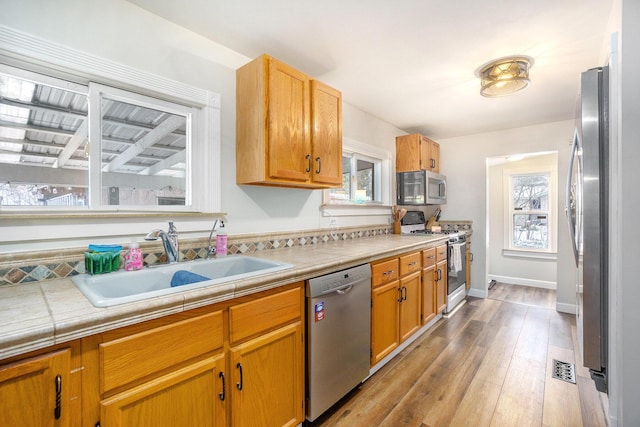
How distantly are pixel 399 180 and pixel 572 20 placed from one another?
87.5 inches

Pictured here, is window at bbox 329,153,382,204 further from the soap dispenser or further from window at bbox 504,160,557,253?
window at bbox 504,160,557,253

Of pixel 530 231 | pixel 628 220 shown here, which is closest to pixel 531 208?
pixel 530 231

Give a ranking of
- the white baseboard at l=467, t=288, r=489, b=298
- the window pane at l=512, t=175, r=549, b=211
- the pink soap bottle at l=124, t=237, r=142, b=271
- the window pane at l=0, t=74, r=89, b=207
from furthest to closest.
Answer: the window pane at l=512, t=175, r=549, b=211
the white baseboard at l=467, t=288, r=489, b=298
the pink soap bottle at l=124, t=237, r=142, b=271
the window pane at l=0, t=74, r=89, b=207

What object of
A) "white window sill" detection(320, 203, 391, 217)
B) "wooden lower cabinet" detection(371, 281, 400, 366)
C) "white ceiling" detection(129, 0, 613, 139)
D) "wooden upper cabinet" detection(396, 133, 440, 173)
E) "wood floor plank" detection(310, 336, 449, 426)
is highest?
"white ceiling" detection(129, 0, 613, 139)

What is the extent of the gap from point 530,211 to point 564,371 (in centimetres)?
309

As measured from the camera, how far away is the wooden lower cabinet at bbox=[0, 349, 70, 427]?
0.74 m

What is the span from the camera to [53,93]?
4.76ft

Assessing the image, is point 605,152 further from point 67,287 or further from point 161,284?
point 67,287

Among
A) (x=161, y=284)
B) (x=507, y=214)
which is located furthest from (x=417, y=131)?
(x=161, y=284)

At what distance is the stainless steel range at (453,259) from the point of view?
11.1 ft

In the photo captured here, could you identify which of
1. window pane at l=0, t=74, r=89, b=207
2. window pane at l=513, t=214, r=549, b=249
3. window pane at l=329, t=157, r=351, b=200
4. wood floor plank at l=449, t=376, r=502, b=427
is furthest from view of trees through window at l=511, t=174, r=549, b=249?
window pane at l=0, t=74, r=89, b=207

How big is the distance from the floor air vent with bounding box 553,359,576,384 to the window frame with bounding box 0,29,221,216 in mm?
2764

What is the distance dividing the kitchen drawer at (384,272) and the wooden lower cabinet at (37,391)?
163 centimetres

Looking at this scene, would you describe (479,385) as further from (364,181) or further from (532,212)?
(532,212)
